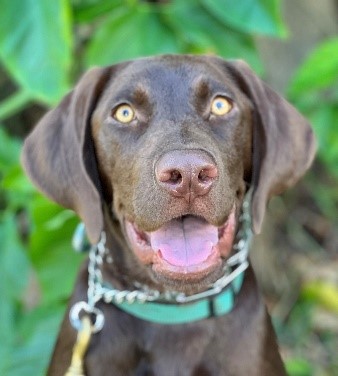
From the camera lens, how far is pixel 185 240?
2260mm

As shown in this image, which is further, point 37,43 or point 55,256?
point 55,256

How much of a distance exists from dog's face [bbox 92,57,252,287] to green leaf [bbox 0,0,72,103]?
23.8 inches

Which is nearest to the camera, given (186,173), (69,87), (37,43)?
(186,173)

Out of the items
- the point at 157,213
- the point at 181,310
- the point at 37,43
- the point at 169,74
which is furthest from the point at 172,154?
the point at 37,43

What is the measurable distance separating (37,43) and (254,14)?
798 millimetres

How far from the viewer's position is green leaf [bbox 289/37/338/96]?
10.7 ft

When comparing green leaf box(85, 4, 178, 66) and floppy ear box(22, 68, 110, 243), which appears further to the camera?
green leaf box(85, 4, 178, 66)

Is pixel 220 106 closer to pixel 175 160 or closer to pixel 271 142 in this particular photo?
pixel 271 142

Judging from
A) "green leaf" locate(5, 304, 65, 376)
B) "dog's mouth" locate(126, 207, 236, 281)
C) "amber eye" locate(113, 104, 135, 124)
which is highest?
"amber eye" locate(113, 104, 135, 124)

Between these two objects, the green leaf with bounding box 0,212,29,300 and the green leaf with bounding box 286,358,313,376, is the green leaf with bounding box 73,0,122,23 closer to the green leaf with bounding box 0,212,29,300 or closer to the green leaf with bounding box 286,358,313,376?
the green leaf with bounding box 0,212,29,300

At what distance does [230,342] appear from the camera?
2398 mm

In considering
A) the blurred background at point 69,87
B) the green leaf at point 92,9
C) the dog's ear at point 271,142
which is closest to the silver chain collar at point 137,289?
the dog's ear at point 271,142

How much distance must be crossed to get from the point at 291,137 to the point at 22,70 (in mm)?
1072

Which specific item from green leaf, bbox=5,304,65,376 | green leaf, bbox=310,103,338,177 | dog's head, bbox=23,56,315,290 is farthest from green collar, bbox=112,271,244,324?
green leaf, bbox=310,103,338,177
